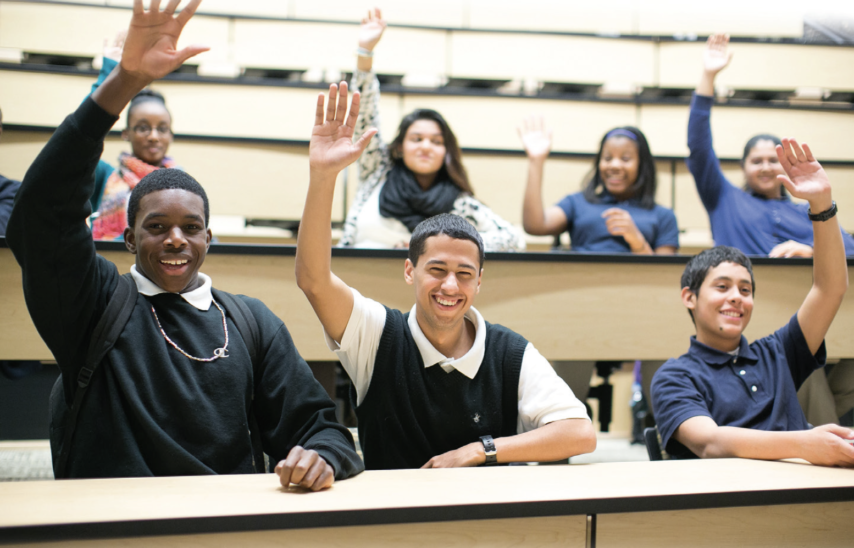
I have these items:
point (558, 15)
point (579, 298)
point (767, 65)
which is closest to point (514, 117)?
point (558, 15)

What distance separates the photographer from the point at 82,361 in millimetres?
1099

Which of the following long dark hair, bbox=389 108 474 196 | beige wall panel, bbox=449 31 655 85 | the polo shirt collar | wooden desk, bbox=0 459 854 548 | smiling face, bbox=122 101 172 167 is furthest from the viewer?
beige wall panel, bbox=449 31 655 85

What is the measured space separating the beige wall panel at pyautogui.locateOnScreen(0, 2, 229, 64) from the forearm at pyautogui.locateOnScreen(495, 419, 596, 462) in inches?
99.4

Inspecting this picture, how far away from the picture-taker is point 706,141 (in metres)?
2.36

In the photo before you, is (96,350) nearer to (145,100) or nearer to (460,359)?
(460,359)

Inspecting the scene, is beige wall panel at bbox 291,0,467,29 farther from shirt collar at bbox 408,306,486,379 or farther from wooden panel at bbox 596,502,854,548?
wooden panel at bbox 596,502,854,548

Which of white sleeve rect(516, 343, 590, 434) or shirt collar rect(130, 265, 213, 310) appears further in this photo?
white sleeve rect(516, 343, 590, 434)

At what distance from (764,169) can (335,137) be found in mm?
1798

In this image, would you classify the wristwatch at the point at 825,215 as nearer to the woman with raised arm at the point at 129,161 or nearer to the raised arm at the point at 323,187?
the raised arm at the point at 323,187

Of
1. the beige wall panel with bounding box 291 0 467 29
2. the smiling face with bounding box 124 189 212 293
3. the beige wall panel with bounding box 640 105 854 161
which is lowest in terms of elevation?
the smiling face with bounding box 124 189 212 293

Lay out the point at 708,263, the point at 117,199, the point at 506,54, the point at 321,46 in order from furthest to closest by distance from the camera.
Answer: the point at 506,54
the point at 321,46
the point at 117,199
the point at 708,263

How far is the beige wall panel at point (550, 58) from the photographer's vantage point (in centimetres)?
324

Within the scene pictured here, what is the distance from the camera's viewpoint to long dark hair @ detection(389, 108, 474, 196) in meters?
2.27

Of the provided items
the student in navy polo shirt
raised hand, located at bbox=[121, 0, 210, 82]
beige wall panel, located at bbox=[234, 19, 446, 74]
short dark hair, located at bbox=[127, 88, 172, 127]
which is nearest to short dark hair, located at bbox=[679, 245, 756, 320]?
the student in navy polo shirt
